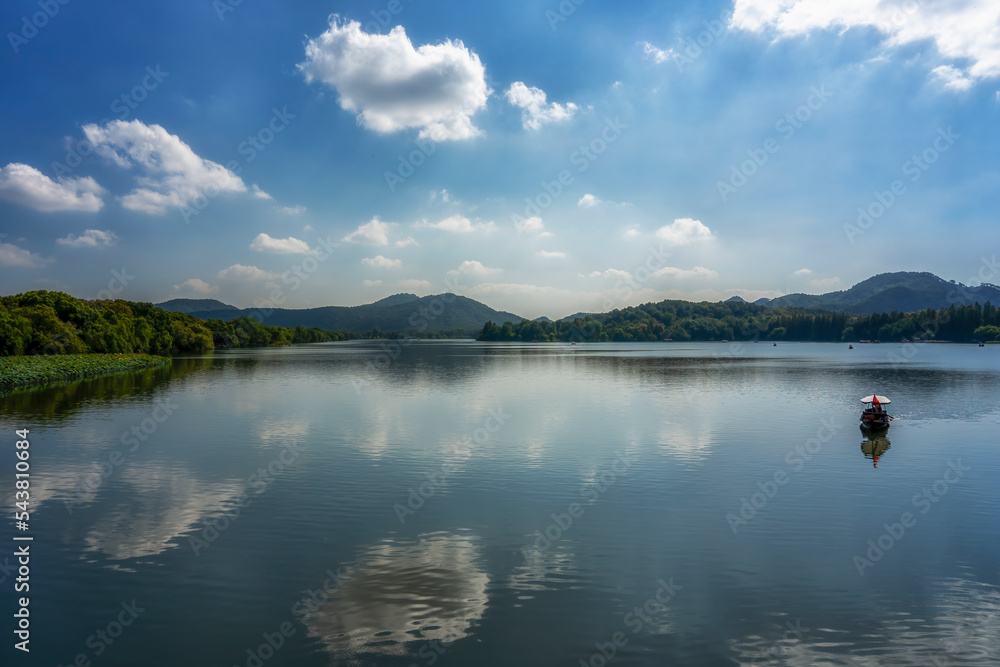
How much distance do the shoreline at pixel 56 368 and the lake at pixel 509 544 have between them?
33.0 m

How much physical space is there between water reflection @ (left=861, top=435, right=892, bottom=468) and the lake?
238mm

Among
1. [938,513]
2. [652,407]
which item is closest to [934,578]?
[938,513]

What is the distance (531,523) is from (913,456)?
68.8 feet

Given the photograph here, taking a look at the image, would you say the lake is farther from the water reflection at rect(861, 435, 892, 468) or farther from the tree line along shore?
the tree line along shore

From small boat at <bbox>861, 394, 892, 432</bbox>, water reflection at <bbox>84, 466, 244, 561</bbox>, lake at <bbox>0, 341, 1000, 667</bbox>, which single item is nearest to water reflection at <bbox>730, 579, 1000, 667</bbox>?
lake at <bbox>0, 341, 1000, 667</bbox>

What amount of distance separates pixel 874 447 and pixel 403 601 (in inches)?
1064

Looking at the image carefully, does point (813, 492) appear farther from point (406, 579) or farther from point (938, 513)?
point (406, 579)

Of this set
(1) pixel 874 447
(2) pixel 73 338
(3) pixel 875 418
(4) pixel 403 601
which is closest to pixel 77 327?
(2) pixel 73 338

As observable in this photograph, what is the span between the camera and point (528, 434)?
31734 millimetres

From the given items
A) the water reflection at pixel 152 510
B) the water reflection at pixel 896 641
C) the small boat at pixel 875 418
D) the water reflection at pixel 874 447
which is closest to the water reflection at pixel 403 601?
the water reflection at pixel 896 641

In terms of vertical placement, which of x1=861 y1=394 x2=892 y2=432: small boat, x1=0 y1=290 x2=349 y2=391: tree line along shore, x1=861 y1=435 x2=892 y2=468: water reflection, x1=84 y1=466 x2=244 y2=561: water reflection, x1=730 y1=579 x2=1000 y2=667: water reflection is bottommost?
x1=730 y1=579 x2=1000 y2=667: water reflection

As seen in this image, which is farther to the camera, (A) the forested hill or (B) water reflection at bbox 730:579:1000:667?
(A) the forested hill

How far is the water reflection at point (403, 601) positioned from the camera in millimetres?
10484

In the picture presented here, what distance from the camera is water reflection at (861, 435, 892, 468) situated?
26.4 m
